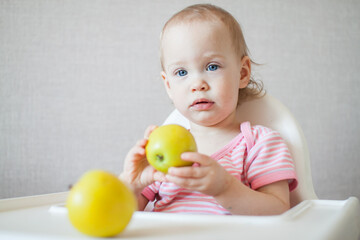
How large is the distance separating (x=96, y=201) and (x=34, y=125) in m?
1.36

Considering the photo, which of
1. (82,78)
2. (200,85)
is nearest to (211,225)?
(200,85)

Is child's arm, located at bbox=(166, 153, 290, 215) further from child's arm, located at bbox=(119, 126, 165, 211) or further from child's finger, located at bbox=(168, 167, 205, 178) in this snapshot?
child's arm, located at bbox=(119, 126, 165, 211)

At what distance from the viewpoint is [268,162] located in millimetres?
902

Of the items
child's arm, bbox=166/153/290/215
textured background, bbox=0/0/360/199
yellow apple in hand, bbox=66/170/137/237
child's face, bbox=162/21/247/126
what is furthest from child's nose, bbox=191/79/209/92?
textured background, bbox=0/0/360/199

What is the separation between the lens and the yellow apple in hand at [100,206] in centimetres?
48

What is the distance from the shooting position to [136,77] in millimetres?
1646

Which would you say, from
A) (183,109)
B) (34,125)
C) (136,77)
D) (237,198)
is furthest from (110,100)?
(237,198)

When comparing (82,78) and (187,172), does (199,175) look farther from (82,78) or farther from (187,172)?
(82,78)

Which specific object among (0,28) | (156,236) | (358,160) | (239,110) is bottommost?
(358,160)

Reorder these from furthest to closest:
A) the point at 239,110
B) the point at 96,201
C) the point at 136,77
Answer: the point at 136,77
the point at 239,110
the point at 96,201

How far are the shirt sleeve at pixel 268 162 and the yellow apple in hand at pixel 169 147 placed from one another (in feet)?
0.93

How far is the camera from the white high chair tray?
514 millimetres

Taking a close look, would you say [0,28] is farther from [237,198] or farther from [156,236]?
[156,236]

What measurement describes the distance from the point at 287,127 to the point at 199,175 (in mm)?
423
